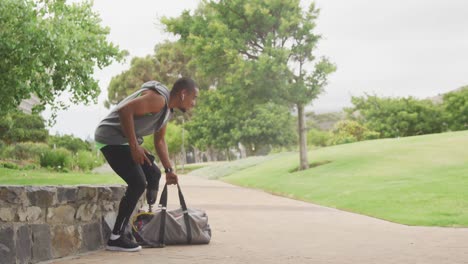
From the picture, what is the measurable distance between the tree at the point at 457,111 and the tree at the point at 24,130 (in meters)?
33.0

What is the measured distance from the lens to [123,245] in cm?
557

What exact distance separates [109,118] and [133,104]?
398 millimetres

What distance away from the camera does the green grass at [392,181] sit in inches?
430

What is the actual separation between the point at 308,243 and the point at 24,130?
26.0 metres

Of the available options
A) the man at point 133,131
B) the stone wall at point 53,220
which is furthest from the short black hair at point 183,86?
the stone wall at point 53,220

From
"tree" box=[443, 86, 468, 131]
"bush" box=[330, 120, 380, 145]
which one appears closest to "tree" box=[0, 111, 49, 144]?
"bush" box=[330, 120, 380, 145]

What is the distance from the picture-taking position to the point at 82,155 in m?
26.5

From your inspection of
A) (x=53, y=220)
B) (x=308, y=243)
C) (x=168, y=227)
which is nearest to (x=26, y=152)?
(x=168, y=227)

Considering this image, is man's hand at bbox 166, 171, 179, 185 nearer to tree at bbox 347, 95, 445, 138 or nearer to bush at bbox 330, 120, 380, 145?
bush at bbox 330, 120, 380, 145

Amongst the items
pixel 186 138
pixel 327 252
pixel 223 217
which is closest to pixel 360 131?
pixel 186 138

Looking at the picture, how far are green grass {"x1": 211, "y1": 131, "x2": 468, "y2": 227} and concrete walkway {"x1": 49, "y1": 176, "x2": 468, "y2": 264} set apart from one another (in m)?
1.28

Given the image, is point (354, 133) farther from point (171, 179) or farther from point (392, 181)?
point (171, 179)

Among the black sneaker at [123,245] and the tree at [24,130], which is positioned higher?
the tree at [24,130]

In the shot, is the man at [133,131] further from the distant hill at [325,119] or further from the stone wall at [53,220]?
the distant hill at [325,119]
